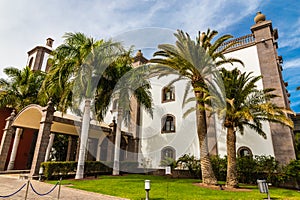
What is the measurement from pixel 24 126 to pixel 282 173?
66.1 ft

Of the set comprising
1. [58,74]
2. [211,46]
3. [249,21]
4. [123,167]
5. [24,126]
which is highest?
[249,21]

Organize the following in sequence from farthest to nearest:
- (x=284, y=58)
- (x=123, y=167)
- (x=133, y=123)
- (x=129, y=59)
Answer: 1. (x=133, y=123)
2. (x=284, y=58)
3. (x=123, y=167)
4. (x=129, y=59)

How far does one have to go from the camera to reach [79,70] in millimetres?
13758

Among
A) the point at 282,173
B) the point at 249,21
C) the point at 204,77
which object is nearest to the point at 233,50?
the point at 249,21

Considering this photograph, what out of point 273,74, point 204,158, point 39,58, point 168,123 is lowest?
point 204,158

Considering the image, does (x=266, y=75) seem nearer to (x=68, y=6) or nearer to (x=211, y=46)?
(x=211, y=46)

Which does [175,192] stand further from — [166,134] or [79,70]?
[166,134]

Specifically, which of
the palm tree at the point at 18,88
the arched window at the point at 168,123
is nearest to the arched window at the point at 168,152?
the arched window at the point at 168,123

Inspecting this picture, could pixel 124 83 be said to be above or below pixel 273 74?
below

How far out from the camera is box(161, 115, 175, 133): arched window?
20.5m

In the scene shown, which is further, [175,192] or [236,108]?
[236,108]

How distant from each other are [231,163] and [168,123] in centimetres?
942

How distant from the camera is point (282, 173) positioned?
13086 millimetres

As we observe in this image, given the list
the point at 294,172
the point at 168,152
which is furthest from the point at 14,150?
the point at 294,172
